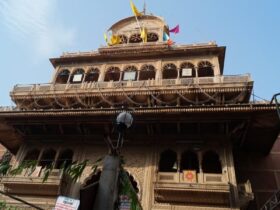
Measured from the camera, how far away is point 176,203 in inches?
419

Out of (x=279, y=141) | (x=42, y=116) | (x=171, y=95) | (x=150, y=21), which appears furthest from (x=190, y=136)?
(x=150, y=21)

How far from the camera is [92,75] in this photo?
683 inches

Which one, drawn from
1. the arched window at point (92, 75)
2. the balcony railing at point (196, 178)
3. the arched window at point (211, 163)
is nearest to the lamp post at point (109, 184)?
the balcony railing at point (196, 178)

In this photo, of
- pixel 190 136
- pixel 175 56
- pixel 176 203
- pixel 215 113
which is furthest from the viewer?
pixel 175 56

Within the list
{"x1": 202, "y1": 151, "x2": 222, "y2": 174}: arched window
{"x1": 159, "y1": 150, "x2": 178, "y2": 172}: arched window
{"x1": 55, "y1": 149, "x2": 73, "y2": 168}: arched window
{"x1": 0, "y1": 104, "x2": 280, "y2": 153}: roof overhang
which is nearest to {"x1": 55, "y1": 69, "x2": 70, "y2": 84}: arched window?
{"x1": 0, "y1": 104, "x2": 280, "y2": 153}: roof overhang

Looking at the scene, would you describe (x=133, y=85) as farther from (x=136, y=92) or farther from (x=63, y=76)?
(x=63, y=76)

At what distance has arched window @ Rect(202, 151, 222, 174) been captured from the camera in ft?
40.6

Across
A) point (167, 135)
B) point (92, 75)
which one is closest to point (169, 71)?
point (92, 75)

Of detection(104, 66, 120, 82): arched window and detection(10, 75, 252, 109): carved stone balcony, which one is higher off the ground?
detection(104, 66, 120, 82): arched window

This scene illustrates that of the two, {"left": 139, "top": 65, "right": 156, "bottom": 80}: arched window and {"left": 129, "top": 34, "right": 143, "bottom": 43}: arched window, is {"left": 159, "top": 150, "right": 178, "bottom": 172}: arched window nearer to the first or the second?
{"left": 139, "top": 65, "right": 156, "bottom": 80}: arched window

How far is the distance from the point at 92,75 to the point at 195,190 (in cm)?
963

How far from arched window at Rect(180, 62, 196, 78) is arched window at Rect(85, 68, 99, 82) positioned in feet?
16.0

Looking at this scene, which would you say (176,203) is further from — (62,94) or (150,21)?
(150,21)

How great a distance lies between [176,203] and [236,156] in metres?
4.43
